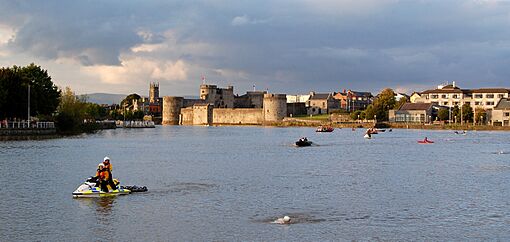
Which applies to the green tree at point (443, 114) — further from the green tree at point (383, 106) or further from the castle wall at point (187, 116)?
the castle wall at point (187, 116)

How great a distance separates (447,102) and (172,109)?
209ft

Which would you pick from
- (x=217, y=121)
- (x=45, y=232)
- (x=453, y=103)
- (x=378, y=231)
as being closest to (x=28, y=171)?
(x=45, y=232)

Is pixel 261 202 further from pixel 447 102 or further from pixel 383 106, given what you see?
pixel 447 102

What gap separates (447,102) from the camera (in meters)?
128

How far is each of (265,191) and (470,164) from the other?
18.2 meters

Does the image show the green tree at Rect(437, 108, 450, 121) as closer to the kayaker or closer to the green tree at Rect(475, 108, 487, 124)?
the green tree at Rect(475, 108, 487, 124)

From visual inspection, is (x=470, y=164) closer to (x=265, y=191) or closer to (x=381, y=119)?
(x=265, y=191)

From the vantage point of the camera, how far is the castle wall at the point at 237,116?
5733 inches

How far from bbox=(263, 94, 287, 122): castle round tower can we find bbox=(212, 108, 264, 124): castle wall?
2.97 metres

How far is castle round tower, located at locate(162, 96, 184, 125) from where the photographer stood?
511ft

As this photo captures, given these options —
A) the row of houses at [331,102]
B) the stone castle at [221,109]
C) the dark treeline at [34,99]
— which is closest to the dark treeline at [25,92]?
the dark treeline at [34,99]

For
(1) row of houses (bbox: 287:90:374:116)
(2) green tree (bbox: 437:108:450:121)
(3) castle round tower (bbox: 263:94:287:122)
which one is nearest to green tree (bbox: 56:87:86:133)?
(3) castle round tower (bbox: 263:94:287:122)

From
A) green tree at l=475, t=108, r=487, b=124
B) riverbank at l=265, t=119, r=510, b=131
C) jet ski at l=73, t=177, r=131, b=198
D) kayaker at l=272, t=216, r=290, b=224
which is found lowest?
kayaker at l=272, t=216, r=290, b=224

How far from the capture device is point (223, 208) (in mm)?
20719
